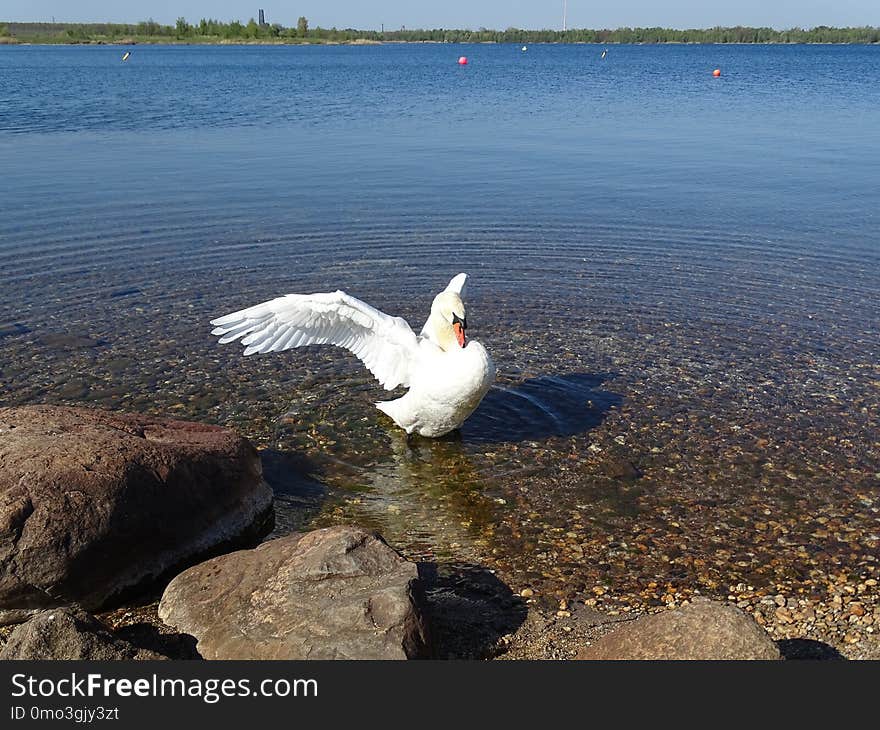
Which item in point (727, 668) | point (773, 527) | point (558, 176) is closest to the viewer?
point (727, 668)

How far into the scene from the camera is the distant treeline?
150250 mm

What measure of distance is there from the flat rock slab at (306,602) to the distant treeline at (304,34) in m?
150

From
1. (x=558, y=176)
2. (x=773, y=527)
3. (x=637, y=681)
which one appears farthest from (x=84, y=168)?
(x=637, y=681)

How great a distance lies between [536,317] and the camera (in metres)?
13.5

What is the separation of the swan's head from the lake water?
1083 millimetres

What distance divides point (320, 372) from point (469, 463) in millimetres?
2782

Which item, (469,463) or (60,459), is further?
(469,463)

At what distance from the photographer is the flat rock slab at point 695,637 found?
18.1ft

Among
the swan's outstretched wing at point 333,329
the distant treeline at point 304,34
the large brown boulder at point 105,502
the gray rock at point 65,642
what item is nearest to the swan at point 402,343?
the swan's outstretched wing at point 333,329

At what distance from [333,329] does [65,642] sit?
17.4 ft

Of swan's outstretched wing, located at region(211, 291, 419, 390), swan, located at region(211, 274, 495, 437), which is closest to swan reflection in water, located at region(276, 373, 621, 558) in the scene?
swan, located at region(211, 274, 495, 437)

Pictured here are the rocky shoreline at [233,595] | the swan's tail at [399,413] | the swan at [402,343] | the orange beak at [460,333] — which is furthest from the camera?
the swan's tail at [399,413]

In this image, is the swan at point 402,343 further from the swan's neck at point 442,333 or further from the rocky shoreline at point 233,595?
the rocky shoreline at point 233,595

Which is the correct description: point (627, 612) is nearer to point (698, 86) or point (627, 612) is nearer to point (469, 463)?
point (469, 463)
